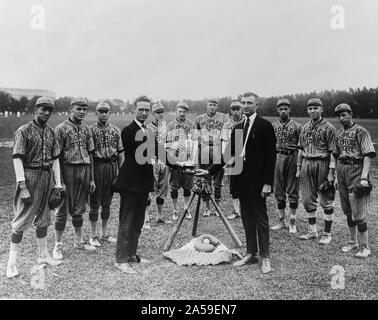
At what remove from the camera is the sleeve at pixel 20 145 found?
4633 mm

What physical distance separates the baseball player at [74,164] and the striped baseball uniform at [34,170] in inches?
15.9

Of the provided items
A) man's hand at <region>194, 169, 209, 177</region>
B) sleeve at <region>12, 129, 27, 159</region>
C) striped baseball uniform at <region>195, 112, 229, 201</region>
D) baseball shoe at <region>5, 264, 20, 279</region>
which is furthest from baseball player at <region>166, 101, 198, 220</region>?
baseball shoe at <region>5, 264, 20, 279</region>

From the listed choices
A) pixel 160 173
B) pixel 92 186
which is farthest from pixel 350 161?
pixel 92 186

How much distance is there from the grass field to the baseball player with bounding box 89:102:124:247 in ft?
2.10

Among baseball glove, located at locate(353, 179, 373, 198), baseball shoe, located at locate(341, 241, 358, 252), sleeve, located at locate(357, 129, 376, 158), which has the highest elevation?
sleeve, located at locate(357, 129, 376, 158)

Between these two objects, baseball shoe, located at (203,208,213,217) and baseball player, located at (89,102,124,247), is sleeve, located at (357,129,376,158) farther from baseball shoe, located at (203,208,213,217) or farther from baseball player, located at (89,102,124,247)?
baseball player, located at (89,102,124,247)

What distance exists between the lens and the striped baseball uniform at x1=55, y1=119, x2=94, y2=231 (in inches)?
213

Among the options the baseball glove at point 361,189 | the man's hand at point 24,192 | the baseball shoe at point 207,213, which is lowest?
the baseball shoe at point 207,213

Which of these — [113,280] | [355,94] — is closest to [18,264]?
[113,280]

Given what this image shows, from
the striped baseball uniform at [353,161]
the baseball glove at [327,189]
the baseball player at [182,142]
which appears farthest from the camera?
the baseball player at [182,142]

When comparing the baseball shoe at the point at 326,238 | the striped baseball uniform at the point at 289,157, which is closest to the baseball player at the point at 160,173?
the striped baseball uniform at the point at 289,157

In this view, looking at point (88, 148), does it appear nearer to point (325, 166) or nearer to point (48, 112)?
point (48, 112)

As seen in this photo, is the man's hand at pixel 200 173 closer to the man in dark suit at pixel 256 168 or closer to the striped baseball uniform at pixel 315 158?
the man in dark suit at pixel 256 168
